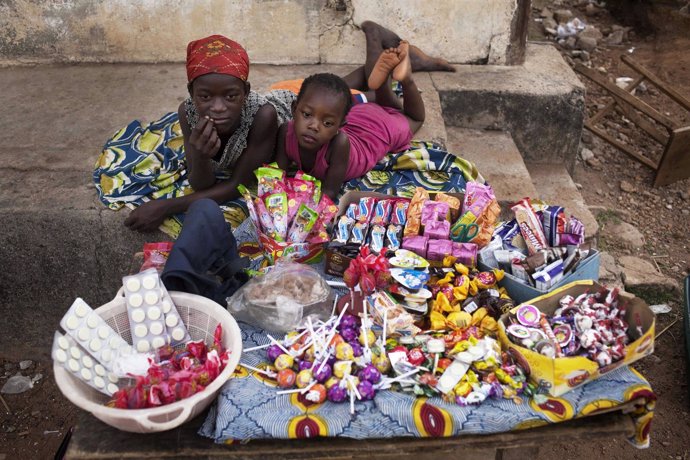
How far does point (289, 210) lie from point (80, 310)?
98cm

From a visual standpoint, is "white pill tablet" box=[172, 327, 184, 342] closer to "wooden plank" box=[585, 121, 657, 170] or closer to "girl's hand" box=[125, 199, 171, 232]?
"girl's hand" box=[125, 199, 171, 232]

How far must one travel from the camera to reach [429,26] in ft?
13.8

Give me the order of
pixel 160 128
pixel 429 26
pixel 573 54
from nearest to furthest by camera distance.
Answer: pixel 160 128, pixel 429 26, pixel 573 54

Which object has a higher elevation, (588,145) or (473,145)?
(473,145)

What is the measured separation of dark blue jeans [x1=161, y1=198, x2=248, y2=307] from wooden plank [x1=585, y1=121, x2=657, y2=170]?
3395 mm

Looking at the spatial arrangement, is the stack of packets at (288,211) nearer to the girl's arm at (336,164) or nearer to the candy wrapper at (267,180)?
the candy wrapper at (267,180)

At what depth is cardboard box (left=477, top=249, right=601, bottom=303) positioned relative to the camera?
2176 millimetres

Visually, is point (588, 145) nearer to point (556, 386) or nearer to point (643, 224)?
point (643, 224)

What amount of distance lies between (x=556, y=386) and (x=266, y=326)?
964 millimetres

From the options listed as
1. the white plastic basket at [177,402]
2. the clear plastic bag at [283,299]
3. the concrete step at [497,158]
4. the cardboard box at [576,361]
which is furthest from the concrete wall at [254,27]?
the cardboard box at [576,361]

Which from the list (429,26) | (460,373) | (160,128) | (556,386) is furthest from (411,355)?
(429,26)

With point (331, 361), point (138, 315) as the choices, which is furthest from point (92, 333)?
point (331, 361)

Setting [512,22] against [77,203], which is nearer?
[77,203]

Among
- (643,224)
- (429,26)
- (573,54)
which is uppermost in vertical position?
(429,26)
